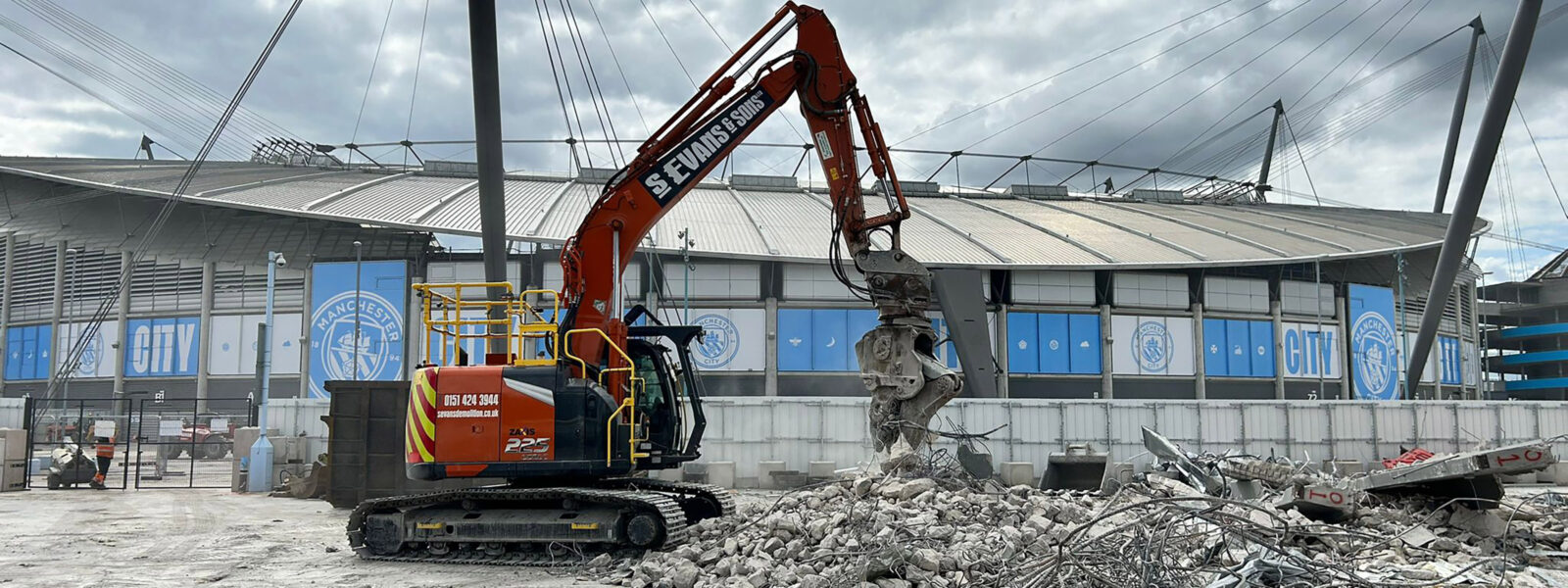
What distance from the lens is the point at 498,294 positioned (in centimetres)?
2612

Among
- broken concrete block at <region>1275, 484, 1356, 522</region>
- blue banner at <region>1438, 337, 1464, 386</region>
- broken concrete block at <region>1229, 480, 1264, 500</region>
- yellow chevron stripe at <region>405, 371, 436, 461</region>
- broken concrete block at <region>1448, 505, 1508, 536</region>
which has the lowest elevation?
broken concrete block at <region>1229, 480, 1264, 500</region>

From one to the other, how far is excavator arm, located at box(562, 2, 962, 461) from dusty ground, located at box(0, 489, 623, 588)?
11.0 feet

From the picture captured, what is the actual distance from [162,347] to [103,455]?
2330cm

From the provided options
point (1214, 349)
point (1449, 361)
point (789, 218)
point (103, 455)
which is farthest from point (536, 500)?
point (1449, 361)

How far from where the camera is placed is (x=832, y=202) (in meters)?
13.9

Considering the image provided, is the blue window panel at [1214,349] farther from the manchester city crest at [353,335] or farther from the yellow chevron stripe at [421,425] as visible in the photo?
the yellow chevron stripe at [421,425]

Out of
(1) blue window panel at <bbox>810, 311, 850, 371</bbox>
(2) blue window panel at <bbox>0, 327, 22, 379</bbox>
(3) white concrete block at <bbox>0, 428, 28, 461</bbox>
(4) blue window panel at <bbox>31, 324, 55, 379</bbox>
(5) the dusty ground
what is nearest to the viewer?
(5) the dusty ground

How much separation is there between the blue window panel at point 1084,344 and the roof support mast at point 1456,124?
84.5 ft

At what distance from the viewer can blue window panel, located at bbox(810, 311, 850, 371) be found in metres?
41.6

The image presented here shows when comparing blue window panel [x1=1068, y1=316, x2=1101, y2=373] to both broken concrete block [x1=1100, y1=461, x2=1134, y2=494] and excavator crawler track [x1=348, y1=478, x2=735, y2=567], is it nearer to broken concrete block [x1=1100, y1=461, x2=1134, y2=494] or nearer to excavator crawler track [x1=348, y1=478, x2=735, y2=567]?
broken concrete block [x1=1100, y1=461, x2=1134, y2=494]

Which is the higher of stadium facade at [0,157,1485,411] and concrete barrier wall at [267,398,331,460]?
stadium facade at [0,157,1485,411]

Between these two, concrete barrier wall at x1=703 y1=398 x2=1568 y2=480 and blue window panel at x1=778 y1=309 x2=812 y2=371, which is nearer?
concrete barrier wall at x1=703 y1=398 x2=1568 y2=480

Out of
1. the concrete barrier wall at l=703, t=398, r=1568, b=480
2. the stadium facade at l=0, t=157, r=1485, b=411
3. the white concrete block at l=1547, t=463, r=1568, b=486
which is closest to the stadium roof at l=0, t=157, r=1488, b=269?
the stadium facade at l=0, t=157, r=1485, b=411

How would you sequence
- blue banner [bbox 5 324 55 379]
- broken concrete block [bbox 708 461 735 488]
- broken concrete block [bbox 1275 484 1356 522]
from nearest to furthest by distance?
broken concrete block [bbox 1275 484 1356 522]
broken concrete block [bbox 708 461 735 488]
blue banner [bbox 5 324 55 379]
